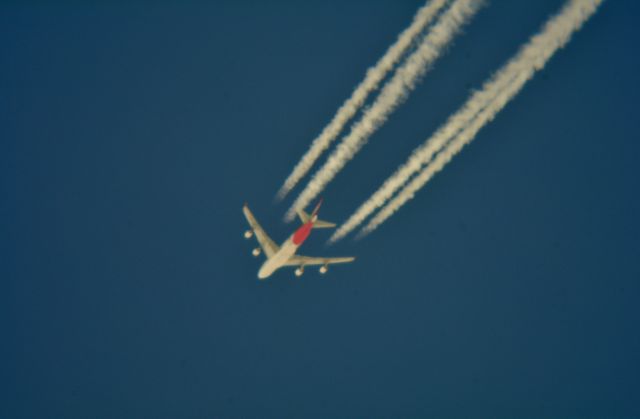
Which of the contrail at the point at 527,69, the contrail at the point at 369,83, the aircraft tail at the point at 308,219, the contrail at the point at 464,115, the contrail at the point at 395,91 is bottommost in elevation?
the contrail at the point at 527,69

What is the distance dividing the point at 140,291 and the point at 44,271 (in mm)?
6209

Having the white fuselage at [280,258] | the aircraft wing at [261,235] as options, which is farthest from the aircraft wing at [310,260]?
the aircraft wing at [261,235]

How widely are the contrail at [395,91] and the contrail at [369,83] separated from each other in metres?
0.54

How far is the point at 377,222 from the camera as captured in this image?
25391mm

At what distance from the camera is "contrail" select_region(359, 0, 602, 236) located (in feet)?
59.2

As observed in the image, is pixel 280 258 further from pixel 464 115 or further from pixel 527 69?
pixel 527 69

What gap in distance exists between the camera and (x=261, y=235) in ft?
89.9

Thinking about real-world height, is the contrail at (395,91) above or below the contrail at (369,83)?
below

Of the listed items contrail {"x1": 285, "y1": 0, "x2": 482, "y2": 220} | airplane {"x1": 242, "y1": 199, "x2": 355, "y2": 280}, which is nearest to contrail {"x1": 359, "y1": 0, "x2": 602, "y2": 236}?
contrail {"x1": 285, "y1": 0, "x2": 482, "y2": 220}

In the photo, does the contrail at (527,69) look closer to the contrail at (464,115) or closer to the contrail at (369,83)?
the contrail at (464,115)

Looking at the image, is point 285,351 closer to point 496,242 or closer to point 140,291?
point 140,291

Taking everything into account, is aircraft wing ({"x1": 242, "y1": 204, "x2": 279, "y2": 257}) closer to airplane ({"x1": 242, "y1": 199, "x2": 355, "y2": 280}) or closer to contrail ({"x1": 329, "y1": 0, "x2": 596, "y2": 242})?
airplane ({"x1": 242, "y1": 199, "x2": 355, "y2": 280})

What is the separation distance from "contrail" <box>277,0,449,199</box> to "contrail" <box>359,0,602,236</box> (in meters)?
3.95

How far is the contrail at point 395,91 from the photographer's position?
66.2 ft
